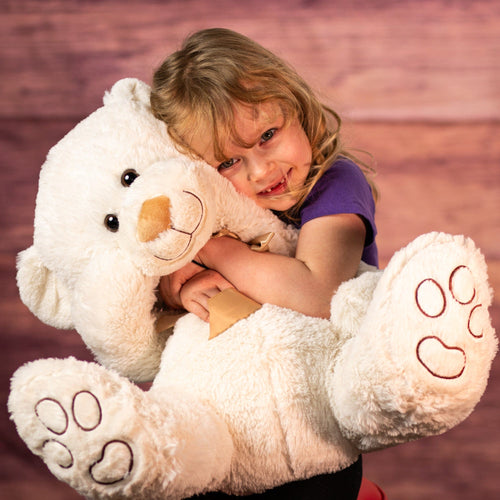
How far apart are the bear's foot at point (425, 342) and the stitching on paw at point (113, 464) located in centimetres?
15

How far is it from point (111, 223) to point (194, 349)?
0.38 feet

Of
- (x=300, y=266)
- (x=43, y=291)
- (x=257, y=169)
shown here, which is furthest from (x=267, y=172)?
(x=43, y=291)

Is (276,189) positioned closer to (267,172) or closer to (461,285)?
(267,172)

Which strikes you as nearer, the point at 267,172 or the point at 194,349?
the point at 194,349

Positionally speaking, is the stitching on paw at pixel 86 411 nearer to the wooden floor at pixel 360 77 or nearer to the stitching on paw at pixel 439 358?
the stitching on paw at pixel 439 358

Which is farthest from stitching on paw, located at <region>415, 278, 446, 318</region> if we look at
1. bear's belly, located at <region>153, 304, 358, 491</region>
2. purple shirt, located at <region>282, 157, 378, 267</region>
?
purple shirt, located at <region>282, 157, 378, 267</region>

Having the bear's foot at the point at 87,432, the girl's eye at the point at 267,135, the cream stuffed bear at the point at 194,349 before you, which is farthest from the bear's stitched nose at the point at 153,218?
the girl's eye at the point at 267,135

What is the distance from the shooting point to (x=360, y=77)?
3.69ft

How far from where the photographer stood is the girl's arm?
21.3 inches

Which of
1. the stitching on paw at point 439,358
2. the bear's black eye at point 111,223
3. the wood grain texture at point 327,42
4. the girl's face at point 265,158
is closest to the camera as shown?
the stitching on paw at point 439,358

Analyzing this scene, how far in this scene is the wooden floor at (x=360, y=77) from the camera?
43.6 inches

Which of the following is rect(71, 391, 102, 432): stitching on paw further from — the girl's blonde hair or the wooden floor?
the wooden floor

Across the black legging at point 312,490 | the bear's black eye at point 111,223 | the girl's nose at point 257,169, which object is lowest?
the black legging at point 312,490

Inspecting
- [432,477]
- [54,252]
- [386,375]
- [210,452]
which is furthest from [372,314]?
[432,477]
